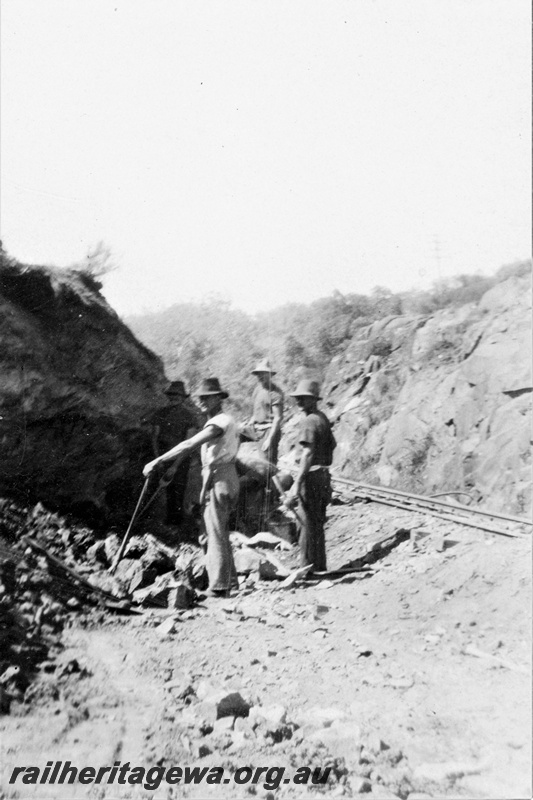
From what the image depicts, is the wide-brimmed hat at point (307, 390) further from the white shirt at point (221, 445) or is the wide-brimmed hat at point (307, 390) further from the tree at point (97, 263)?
the tree at point (97, 263)

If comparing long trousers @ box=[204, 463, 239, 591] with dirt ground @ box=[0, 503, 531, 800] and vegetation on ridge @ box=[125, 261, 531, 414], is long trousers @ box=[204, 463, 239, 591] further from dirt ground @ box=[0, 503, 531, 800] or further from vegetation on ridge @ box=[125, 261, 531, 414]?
vegetation on ridge @ box=[125, 261, 531, 414]

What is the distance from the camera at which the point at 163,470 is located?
4.48 meters

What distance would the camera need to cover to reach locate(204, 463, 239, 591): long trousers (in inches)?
162

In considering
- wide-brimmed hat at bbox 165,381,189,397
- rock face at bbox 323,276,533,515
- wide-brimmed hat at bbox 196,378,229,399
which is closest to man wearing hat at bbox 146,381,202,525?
wide-brimmed hat at bbox 165,381,189,397

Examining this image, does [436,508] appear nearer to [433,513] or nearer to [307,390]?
[433,513]

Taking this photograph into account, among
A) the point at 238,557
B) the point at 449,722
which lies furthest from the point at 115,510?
the point at 449,722

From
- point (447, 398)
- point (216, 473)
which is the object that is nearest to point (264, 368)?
point (216, 473)

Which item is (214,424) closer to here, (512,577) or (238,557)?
(238,557)

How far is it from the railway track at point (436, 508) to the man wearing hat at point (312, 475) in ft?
2.76

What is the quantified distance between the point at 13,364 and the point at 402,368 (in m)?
3.02

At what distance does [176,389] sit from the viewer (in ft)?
15.9

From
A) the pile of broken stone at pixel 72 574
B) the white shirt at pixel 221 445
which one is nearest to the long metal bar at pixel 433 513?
the pile of broken stone at pixel 72 574

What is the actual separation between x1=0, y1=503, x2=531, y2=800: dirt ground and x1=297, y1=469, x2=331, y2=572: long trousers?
1.27 ft

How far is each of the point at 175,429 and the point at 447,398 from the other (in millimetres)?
2217
